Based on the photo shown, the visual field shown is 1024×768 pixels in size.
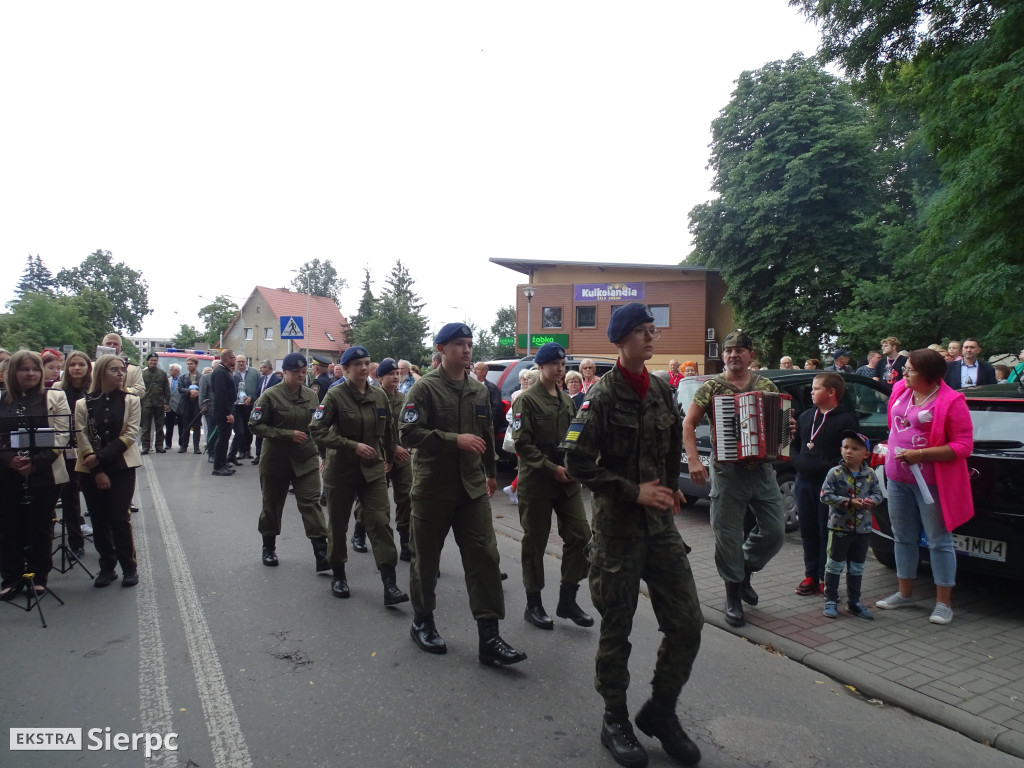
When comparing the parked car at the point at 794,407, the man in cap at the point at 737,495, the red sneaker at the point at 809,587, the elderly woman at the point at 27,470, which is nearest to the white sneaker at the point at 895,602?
the red sneaker at the point at 809,587

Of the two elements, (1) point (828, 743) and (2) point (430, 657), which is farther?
(2) point (430, 657)

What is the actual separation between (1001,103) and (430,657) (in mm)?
9786

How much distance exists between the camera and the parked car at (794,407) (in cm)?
765

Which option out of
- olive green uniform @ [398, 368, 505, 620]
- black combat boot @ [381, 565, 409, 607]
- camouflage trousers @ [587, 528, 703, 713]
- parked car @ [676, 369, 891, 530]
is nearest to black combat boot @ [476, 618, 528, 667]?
olive green uniform @ [398, 368, 505, 620]

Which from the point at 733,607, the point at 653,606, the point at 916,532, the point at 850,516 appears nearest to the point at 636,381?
the point at 653,606

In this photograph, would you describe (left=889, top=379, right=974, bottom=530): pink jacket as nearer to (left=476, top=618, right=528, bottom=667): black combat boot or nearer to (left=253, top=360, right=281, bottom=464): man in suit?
(left=476, top=618, right=528, bottom=667): black combat boot

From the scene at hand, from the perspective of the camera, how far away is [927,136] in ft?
35.1

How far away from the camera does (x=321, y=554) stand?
6168 millimetres

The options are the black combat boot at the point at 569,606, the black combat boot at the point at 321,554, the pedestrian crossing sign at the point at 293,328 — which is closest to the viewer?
the black combat boot at the point at 569,606

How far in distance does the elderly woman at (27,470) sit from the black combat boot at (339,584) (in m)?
2.23

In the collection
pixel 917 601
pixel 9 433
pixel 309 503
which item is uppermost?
pixel 9 433

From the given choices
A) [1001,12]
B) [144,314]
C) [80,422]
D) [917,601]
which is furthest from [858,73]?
[144,314]

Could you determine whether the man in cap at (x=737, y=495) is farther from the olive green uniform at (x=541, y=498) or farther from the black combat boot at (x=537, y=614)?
the black combat boot at (x=537, y=614)

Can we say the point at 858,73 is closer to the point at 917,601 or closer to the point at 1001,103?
the point at 1001,103
